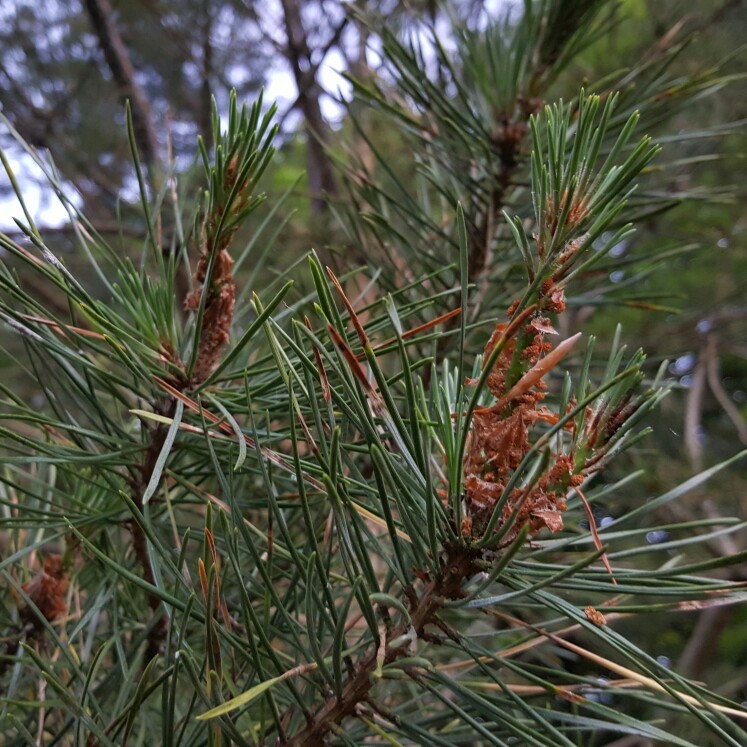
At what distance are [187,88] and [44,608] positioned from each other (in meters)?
1.86

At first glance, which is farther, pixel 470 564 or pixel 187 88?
pixel 187 88

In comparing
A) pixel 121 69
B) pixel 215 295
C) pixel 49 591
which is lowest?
pixel 49 591

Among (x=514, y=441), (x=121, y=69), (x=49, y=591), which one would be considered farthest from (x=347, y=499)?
(x=121, y=69)

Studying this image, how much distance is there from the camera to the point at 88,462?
306mm

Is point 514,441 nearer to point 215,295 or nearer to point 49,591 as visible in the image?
point 215,295

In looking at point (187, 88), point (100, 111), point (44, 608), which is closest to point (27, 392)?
point (100, 111)

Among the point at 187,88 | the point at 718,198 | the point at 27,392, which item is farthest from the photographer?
the point at 187,88

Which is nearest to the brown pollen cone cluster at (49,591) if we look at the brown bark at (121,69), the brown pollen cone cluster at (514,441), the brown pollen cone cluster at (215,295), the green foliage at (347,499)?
the green foliage at (347,499)

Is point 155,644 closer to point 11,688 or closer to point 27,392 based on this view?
point 11,688

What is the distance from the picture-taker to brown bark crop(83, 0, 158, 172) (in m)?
1.15

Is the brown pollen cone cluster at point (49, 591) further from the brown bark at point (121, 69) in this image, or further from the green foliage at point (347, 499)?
the brown bark at point (121, 69)

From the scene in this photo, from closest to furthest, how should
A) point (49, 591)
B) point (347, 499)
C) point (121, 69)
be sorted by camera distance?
point (347, 499) → point (49, 591) → point (121, 69)

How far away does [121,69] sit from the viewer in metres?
1.20

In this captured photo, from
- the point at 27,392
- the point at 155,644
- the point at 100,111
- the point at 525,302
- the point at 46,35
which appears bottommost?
the point at 155,644
